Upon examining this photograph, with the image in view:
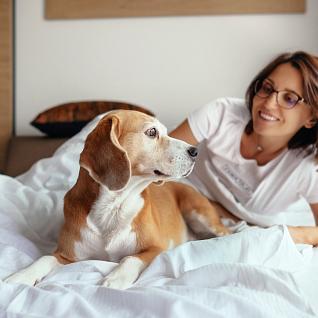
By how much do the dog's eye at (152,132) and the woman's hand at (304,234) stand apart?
53cm

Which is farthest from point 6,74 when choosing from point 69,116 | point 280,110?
point 280,110

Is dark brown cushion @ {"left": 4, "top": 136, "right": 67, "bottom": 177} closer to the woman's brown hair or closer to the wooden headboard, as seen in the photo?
Result: the wooden headboard

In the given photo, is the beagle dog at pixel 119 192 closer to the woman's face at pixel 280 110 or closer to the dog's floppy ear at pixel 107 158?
the dog's floppy ear at pixel 107 158

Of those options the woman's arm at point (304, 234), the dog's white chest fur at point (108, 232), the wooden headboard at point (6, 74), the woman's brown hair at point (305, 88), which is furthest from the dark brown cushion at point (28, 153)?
the woman's arm at point (304, 234)

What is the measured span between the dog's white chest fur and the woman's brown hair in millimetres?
757

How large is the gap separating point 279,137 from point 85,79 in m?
1.36

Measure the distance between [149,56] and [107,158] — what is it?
5.20ft

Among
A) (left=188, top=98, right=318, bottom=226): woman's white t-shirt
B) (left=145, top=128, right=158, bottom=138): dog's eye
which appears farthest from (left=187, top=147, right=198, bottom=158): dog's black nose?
(left=188, top=98, right=318, bottom=226): woman's white t-shirt

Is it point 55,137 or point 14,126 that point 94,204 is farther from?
point 14,126

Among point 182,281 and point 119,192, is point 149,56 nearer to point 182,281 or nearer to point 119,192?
point 119,192

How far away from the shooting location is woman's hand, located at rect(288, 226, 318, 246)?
1.43 m

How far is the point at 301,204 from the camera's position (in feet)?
6.93

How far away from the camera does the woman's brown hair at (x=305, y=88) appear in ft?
5.21

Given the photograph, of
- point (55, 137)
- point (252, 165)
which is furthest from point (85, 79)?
point (252, 165)
